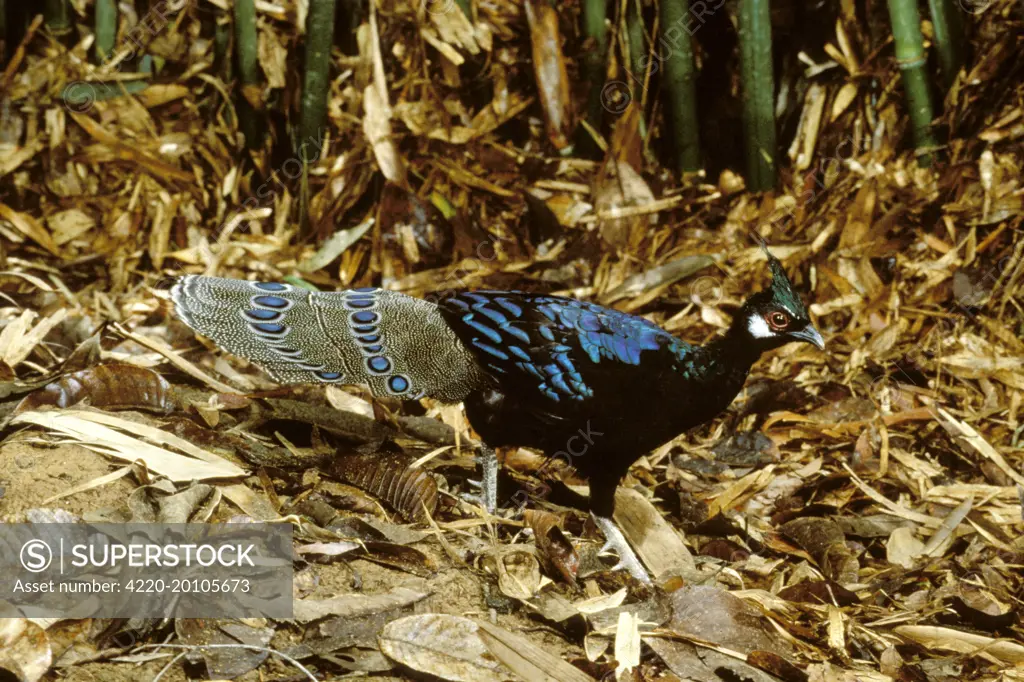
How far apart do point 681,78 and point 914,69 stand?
0.97 m

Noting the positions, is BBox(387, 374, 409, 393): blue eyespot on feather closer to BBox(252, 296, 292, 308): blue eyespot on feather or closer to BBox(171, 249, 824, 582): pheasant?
BBox(171, 249, 824, 582): pheasant

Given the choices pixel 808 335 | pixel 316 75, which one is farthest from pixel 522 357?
pixel 316 75

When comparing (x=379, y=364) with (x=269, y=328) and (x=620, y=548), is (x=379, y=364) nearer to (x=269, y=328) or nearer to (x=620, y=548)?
(x=269, y=328)

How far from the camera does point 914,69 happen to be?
4250 mm

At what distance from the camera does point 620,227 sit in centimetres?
456

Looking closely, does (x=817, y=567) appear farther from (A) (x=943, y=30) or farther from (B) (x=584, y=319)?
(A) (x=943, y=30)

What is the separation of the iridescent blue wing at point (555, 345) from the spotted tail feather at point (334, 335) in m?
0.09

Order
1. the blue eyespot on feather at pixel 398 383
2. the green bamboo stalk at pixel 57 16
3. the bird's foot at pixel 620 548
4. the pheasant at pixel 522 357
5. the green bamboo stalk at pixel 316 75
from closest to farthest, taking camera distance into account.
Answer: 1. the bird's foot at pixel 620 548
2. the pheasant at pixel 522 357
3. the blue eyespot on feather at pixel 398 383
4. the green bamboo stalk at pixel 316 75
5. the green bamboo stalk at pixel 57 16

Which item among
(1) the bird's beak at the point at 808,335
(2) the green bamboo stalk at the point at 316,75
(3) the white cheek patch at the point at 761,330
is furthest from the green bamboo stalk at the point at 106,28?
(1) the bird's beak at the point at 808,335

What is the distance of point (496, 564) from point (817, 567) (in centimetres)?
110

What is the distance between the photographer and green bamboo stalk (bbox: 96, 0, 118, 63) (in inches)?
182

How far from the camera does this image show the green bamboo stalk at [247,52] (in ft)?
14.6

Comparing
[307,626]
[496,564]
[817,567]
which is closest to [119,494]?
[307,626]

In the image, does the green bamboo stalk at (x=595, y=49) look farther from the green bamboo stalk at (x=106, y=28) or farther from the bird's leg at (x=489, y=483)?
the green bamboo stalk at (x=106, y=28)
